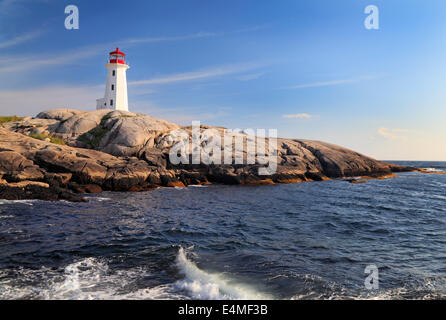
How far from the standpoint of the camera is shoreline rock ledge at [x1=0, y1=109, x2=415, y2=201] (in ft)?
75.9

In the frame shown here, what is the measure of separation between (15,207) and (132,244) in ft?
36.0

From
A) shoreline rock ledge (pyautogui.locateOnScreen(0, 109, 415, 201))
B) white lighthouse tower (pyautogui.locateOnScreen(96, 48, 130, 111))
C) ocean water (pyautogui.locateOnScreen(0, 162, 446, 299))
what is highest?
white lighthouse tower (pyautogui.locateOnScreen(96, 48, 130, 111))

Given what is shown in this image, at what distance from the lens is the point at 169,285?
26.1 ft

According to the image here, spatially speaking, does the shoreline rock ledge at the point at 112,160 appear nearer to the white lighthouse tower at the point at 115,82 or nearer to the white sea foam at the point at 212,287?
the white lighthouse tower at the point at 115,82

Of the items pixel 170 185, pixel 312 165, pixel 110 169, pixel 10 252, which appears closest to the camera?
pixel 10 252

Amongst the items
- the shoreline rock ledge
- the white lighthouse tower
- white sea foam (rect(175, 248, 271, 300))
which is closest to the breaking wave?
white sea foam (rect(175, 248, 271, 300))

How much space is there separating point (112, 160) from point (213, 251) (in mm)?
21788

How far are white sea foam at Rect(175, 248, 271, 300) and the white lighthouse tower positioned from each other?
45076 millimetres

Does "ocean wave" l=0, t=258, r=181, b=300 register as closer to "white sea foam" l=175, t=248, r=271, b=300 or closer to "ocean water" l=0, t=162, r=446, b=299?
"ocean water" l=0, t=162, r=446, b=299

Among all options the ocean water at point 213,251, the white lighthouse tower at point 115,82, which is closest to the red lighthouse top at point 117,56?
the white lighthouse tower at point 115,82

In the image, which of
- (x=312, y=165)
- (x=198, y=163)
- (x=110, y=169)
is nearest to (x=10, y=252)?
(x=110, y=169)

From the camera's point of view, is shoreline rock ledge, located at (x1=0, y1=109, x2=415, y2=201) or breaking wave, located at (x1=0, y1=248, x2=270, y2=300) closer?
breaking wave, located at (x1=0, y1=248, x2=270, y2=300)
